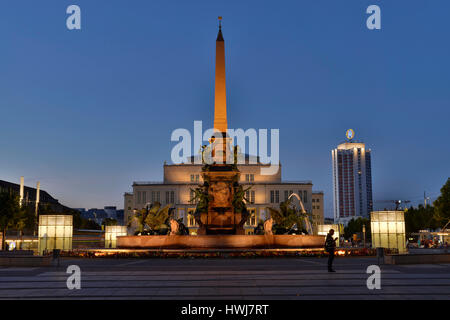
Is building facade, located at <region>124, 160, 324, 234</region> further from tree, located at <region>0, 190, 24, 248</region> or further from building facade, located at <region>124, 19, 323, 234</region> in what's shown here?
tree, located at <region>0, 190, 24, 248</region>

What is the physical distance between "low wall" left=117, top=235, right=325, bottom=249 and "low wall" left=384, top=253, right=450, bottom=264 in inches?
425

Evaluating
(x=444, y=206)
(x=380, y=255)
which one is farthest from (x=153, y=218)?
(x=444, y=206)

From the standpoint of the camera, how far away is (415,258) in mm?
21219

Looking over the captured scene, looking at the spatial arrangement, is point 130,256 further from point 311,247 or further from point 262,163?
point 262,163

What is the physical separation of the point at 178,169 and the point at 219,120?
313ft

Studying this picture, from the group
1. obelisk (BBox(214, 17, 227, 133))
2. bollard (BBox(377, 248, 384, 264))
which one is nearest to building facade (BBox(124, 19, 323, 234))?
obelisk (BBox(214, 17, 227, 133))

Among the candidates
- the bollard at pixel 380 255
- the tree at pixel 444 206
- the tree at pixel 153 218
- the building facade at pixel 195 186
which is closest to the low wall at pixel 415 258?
the bollard at pixel 380 255

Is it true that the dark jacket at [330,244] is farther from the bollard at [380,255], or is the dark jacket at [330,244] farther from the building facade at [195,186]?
the building facade at [195,186]

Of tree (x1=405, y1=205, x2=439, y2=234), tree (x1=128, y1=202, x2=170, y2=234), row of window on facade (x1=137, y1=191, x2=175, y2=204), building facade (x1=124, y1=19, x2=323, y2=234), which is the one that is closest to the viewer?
tree (x1=128, y1=202, x2=170, y2=234)

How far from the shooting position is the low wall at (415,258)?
68.8 feet

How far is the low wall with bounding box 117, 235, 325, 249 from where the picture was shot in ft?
101

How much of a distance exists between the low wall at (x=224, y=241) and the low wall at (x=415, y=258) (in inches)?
425
